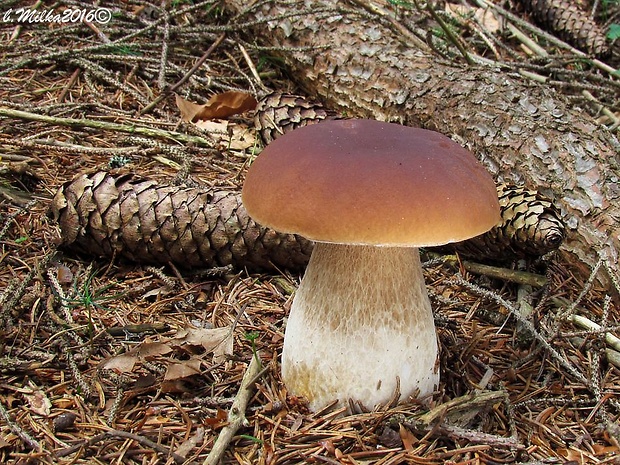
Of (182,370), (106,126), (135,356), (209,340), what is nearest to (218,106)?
(106,126)

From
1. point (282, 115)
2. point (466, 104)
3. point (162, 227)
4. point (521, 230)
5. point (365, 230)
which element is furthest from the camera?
point (282, 115)

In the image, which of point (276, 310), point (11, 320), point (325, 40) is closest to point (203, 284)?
point (276, 310)

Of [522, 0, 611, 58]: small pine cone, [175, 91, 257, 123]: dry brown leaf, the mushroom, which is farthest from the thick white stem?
[522, 0, 611, 58]: small pine cone

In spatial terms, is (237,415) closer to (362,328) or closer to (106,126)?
(362,328)

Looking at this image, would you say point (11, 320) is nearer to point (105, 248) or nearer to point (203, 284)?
point (105, 248)

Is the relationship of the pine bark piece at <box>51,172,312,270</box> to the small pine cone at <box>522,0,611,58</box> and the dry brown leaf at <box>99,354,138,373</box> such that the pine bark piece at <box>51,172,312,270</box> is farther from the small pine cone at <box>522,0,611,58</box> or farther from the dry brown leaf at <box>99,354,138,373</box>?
the small pine cone at <box>522,0,611,58</box>

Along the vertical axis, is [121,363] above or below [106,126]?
below

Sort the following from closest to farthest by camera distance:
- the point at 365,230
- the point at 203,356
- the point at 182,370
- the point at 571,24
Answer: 1. the point at 365,230
2. the point at 182,370
3. the point at 203,356
4. the point at 571,24
